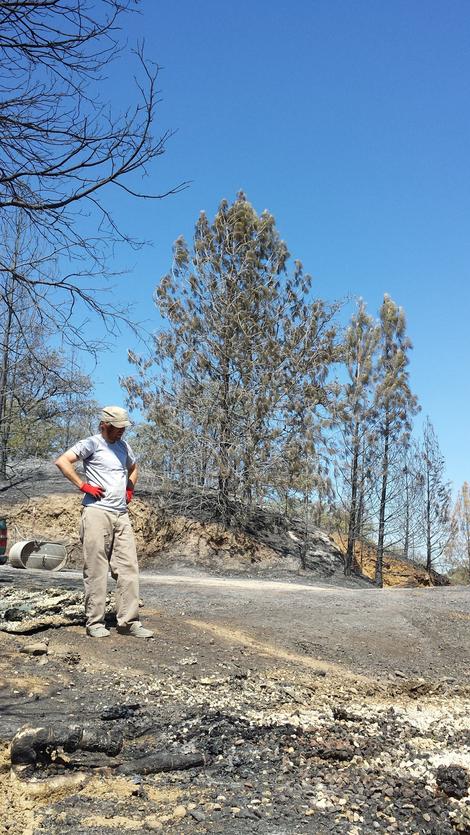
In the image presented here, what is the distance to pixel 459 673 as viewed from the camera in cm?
609

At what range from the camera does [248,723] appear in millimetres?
4148

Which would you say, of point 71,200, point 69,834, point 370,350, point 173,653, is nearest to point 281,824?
point 69,834

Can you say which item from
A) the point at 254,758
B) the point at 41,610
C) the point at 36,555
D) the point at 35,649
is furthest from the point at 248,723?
the point at 36,555

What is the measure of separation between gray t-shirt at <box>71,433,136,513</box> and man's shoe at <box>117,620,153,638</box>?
38.2 inches

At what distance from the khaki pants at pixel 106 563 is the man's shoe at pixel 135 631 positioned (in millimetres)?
37

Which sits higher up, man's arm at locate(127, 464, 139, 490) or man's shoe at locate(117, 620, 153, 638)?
man's arm at locate(127, 464, 139, 490)

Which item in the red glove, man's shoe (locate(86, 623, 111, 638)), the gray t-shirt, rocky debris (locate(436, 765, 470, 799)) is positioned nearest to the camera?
rocky debris (locate(436, 765, 470, 799))

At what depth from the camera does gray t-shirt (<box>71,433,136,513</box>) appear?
6.06 m

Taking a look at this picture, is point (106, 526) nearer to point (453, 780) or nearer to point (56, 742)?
point (56, 742)

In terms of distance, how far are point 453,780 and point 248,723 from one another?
1246 millimetres

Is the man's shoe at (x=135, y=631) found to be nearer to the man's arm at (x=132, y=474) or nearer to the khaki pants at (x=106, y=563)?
the khaki pants at (x=106, y=563)

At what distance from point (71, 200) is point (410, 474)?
22.5 metres

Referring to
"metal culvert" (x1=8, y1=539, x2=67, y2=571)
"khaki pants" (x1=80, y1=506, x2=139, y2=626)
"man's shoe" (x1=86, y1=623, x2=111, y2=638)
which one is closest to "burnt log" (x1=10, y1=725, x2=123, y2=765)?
"man's shoe" (x1=86, y1=623, x2=111, y2=638)

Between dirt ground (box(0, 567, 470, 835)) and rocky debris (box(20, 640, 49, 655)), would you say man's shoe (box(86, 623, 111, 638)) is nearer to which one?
dirt ground (box(0, 567, 470, 835))
